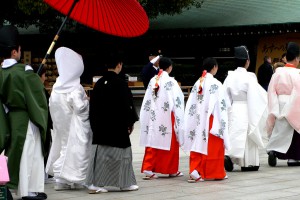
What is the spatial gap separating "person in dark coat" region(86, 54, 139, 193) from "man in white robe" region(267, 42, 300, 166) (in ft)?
10.0

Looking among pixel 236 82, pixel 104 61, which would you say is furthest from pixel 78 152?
pixel 236 82

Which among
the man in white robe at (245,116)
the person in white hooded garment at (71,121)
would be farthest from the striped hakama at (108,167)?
the man in white robe at (245,116)

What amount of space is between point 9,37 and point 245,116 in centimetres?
409

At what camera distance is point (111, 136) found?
26.8 ft

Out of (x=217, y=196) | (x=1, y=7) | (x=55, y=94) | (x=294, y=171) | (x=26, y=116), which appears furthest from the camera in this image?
(x=1, y=7)

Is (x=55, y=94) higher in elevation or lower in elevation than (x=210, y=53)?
lower

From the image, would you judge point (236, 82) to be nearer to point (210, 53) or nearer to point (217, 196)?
point (217, 196)

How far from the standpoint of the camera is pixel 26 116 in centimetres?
724

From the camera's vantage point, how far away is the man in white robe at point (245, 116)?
1006cm

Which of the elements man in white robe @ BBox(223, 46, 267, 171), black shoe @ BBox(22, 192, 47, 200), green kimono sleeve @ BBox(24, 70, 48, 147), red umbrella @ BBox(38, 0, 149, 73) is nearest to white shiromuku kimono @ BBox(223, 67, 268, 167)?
man in white robe @ BBox(223, 46, 267, 171)

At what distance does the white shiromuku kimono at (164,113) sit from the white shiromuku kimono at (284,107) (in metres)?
1.81

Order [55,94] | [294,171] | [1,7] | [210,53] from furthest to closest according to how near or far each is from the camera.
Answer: [210,53]
[1,7]
[294,171]
[55,94]

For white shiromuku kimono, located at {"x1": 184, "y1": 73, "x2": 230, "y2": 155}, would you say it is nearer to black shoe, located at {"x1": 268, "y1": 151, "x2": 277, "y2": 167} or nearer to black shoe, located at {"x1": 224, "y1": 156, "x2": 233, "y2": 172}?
black shoe, located at {"x1": 224, "y1": 156, "x2": 233, "y2": 172}

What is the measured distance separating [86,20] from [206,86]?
228 centimetres
